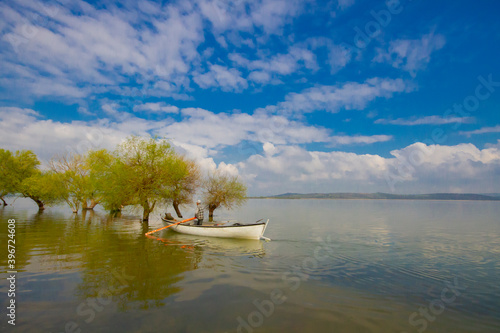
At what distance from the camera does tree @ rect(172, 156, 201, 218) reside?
33781 mm

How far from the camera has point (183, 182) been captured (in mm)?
36969

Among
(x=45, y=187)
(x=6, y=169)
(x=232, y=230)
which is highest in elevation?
(x=6, y=169)

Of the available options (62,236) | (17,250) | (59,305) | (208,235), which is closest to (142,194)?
(62,236)

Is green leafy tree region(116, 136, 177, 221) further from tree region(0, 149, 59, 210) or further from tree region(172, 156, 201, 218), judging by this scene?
tree region(0, 149, 59, 210)

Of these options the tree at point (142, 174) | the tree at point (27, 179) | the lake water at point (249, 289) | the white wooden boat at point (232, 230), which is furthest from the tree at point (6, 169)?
the white wooden boat at point (232, 230)

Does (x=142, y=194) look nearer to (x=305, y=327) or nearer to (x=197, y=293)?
(x=197, y=293)

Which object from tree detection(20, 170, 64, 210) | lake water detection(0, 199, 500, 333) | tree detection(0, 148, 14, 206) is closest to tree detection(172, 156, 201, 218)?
lake water detection(0, 199, 500, 333)

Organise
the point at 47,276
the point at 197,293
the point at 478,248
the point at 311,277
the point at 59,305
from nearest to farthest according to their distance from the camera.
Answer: the point at 59,305 → the point at 197,293 → the point at 47,276 → the point at 311,277 → the point at 478,248

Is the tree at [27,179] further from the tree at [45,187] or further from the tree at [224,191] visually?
the tree at [224,191]

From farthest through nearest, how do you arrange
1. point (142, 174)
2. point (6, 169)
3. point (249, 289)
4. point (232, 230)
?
point (6, 169), point (142, 174), point (232, 230), point (249, 289)

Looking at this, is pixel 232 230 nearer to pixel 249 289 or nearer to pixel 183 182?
pixel 249 289

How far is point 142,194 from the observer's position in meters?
30.4

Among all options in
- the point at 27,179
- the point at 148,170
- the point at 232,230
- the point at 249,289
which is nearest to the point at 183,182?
the point at 148,170

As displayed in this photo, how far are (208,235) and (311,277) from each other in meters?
12.4
